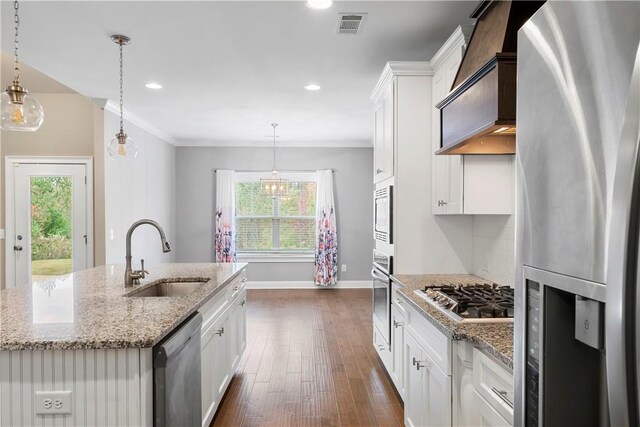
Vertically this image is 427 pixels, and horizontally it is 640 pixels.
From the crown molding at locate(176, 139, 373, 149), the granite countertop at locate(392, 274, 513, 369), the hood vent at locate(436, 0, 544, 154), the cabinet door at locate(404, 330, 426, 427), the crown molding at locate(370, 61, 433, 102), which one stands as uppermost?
the crown molding at locate(176, 139, 373, 149)

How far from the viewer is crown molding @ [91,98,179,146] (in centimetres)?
441

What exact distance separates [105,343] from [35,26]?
7.90ft

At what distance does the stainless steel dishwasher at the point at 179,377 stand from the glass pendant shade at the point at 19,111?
1.49 meters

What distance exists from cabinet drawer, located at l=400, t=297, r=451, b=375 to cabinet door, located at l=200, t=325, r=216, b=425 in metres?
1.14

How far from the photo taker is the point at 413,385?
2.18 metres

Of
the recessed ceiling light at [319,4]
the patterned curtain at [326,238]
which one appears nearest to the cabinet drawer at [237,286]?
the recessed ceiling light at [319,4]

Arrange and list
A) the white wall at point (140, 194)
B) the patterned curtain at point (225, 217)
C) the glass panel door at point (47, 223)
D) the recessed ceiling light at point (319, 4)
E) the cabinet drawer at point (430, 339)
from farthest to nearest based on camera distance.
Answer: the patterned curtain at point (225, 217) < the glass panel door at point (47, 223) < the white wall at point (140, 194) < the recessed ceiling light at point (319, 4) < the cabinet drawer at point (430, 339)

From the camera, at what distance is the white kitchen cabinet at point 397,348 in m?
2.57

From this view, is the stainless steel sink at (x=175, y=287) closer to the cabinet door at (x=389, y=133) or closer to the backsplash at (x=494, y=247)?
the cabinet door at (x=389, y=133)

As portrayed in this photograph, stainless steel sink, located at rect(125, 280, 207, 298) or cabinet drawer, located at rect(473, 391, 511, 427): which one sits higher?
stainless steel sink, located at rect(125, 280, 207, 298)

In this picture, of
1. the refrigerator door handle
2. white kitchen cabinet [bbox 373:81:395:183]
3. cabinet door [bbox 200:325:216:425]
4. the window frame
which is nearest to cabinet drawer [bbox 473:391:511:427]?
the refrigerator door handle

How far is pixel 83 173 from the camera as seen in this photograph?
481 centimetres

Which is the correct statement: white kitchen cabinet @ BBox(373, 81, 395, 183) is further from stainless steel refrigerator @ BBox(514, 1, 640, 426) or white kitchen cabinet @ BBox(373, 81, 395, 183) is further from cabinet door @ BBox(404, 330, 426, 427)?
stainless steel refrigerator @ BBox(514, 1, 640, 426)

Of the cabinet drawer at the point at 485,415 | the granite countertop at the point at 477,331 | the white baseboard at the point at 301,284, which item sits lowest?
the white baseboard at the point at 301,284
